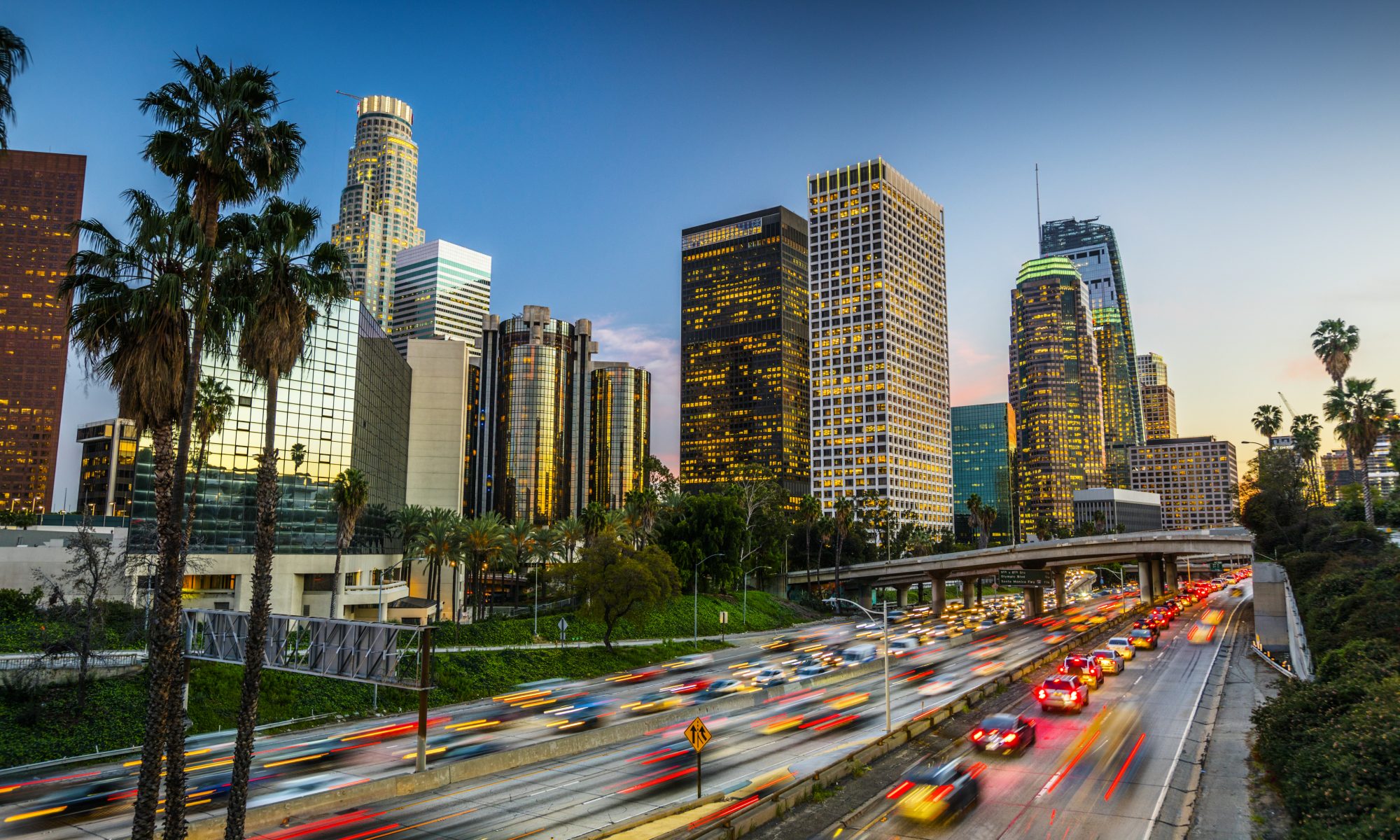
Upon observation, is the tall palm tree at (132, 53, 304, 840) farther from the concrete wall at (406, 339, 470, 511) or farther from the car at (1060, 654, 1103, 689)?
the concrete wall at (406, 339, 470, 511)

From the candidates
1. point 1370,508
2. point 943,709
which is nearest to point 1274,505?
point 1370,508

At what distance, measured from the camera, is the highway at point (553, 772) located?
1014 inches

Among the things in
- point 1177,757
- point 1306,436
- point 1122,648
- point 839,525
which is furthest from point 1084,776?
point 1306,436

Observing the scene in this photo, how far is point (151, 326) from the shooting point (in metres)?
19.4

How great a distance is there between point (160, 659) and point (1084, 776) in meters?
29.6

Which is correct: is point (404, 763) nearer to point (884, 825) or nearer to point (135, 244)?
point (884, 825)

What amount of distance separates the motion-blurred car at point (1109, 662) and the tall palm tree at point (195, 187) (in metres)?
53.1

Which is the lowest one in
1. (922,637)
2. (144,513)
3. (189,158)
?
(922,637)

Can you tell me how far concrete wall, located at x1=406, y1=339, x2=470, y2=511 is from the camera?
131250 mm

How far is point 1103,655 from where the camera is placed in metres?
56.0

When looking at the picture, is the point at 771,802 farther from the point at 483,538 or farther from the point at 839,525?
the point at 839,525

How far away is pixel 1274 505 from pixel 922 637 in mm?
61669

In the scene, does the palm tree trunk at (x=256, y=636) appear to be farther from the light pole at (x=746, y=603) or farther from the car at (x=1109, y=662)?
the light pole at (x=746, y=603)

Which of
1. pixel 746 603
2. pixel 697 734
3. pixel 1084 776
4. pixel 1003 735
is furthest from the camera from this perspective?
pixel 746 603
